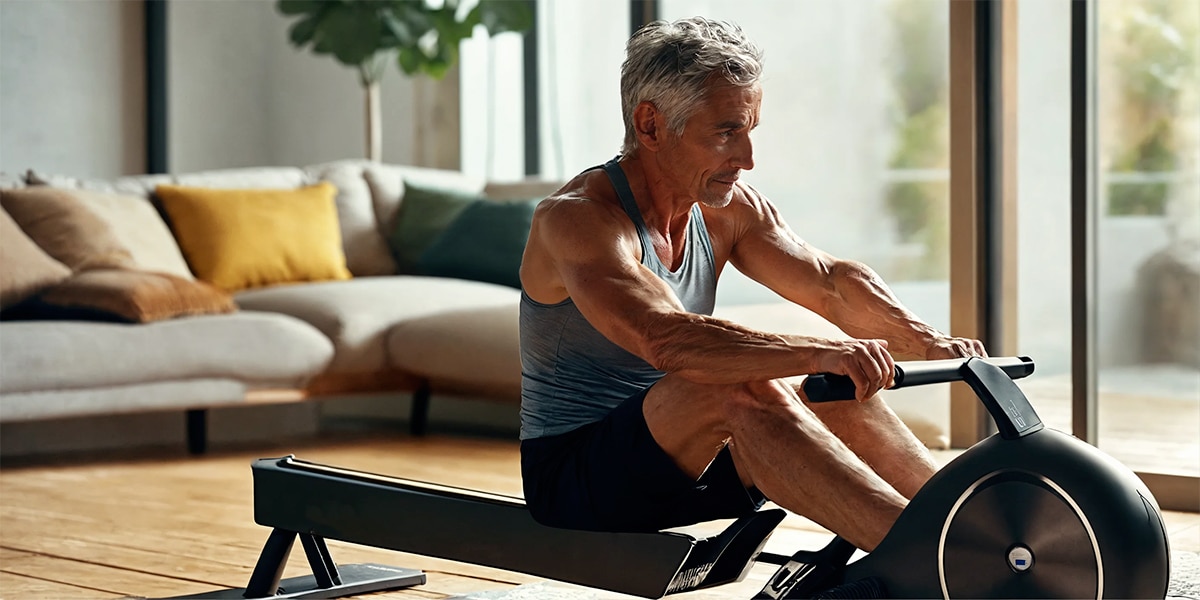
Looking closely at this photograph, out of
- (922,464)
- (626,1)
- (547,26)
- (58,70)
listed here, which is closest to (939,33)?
(626,1)

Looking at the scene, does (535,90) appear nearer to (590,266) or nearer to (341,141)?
(341,141)

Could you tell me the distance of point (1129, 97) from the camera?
136 inches

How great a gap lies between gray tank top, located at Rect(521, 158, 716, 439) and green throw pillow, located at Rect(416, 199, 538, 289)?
2.70 metres

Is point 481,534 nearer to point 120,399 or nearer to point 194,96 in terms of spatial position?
point 120,399

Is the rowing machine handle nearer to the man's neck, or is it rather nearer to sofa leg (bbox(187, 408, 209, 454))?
the man's neck

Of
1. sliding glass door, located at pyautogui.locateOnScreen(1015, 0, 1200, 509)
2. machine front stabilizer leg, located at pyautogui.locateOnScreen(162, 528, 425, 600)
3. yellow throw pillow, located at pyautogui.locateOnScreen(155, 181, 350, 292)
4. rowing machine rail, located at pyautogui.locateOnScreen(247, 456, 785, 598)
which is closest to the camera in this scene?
rowing machine rail, located at pyautogui.locateOnScreen(247, 456, 785, 598)

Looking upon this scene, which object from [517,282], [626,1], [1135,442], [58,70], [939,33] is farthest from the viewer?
[58,70]

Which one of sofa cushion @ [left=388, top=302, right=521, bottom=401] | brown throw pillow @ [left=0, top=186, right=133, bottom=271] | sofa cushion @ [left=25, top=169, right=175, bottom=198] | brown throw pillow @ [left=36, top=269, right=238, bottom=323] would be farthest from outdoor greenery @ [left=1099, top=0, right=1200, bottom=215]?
sofa cushion @ [left=25, top=169, right=175, bottom=198]

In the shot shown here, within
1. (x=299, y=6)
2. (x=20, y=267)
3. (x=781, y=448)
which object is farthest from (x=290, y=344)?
(x=781, y=448)

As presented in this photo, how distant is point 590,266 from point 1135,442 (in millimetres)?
1959

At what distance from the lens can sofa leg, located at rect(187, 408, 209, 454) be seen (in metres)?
4.33

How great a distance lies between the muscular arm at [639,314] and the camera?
177 cm

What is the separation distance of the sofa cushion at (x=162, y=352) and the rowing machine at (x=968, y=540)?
7.07 feet

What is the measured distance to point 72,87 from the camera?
583cm
